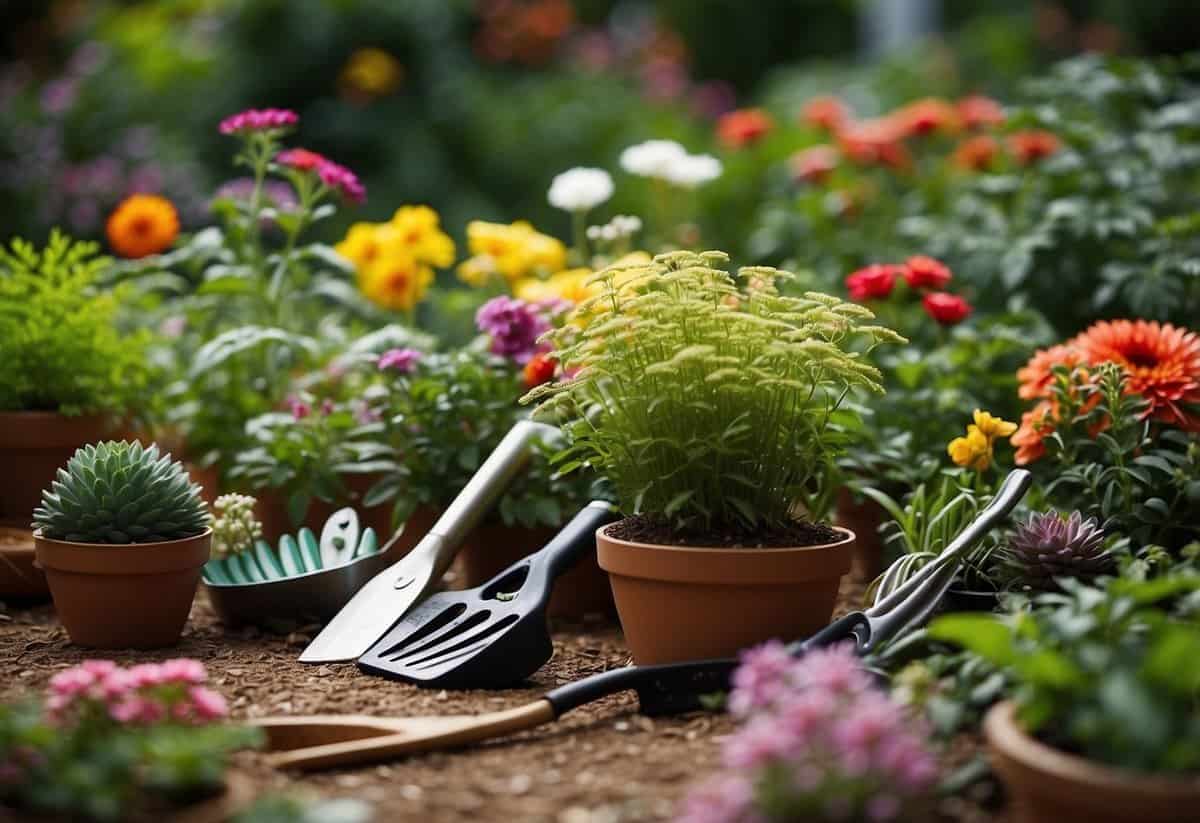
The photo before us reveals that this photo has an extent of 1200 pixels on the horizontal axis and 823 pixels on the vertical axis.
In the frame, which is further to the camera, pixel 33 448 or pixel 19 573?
pixel 33 448

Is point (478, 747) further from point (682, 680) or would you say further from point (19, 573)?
point (19, 573)

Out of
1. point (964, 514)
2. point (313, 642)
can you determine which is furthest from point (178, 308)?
point (964, 514)

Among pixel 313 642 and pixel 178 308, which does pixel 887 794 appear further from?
pixel 178 308

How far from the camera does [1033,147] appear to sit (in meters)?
3.93

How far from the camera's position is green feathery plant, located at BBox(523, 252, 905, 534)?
232cm

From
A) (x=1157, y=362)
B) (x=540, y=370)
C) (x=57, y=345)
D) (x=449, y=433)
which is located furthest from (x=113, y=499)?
(x=1157, y=362)

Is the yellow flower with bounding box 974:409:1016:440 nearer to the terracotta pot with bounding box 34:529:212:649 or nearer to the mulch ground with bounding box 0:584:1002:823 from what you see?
the mulch ground with bounding box 0:584:1002:823

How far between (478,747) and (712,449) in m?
0.65

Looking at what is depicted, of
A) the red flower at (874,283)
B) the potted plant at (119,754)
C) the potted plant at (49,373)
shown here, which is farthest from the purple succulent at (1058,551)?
the potted plant at (49,373)

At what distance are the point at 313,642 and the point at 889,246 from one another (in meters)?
2.66

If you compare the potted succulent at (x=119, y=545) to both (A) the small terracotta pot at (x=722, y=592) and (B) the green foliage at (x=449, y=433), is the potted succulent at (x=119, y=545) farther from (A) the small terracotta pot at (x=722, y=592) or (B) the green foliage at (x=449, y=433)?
(A) the small terracotta pot at (x=722, y=592)

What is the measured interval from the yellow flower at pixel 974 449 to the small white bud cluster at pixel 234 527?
59.0 inches

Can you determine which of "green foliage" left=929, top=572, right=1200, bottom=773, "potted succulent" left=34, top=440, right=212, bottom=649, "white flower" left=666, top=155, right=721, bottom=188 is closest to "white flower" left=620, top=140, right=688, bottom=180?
"white flower" left=666, top=155, right=721, bottom=188

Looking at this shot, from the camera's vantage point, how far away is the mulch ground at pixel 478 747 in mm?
1779
